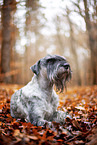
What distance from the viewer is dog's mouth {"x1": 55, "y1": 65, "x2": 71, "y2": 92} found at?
3.23 metres

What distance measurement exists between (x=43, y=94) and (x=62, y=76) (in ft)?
2.14

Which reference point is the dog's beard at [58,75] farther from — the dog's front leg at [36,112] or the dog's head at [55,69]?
the dog's front leg at [36,112]

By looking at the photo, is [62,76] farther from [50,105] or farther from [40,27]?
[40,27]

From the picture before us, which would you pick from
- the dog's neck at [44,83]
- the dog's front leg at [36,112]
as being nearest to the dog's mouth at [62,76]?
the dog's neck at [44,83]

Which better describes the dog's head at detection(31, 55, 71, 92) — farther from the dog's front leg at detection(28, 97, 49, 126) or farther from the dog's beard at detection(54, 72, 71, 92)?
the dog's front leg at detection(28, 97, 49, 126)

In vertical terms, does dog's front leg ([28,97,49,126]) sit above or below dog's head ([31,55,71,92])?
below

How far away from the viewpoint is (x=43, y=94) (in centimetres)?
342

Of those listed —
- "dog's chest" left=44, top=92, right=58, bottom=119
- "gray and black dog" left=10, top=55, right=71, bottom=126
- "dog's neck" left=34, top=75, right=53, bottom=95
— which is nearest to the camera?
Result: "gray and black dog" left=10, top=55, right=71, bottom=126

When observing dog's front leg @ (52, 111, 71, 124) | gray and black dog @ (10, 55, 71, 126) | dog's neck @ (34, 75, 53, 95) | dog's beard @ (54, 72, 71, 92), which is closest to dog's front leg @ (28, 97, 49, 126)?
gray and black dog @ (10, 55, 71, 126)

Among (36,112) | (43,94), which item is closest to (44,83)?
(43,94)

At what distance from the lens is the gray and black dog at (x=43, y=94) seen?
3.23 metres

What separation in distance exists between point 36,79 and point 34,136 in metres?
1.46

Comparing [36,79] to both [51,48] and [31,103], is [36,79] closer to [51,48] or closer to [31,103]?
[31,103]

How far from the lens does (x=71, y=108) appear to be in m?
5.08
